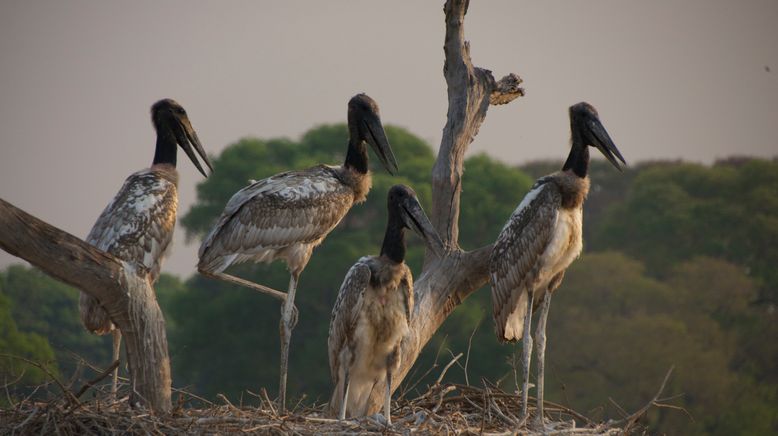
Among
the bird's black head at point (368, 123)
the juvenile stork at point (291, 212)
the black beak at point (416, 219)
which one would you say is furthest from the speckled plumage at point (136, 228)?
the black beak at point (416, 219)

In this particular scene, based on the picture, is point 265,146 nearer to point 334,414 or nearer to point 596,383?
point 596,383

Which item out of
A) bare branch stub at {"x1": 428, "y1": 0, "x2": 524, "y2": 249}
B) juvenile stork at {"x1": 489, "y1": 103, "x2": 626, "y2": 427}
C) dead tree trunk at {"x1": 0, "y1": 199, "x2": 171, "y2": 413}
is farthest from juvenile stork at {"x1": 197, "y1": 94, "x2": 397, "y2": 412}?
dead tree trunk at {"x1": 0, "y1": 199, "x2": 171, "y2": 413}

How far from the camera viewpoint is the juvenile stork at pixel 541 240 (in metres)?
12.3

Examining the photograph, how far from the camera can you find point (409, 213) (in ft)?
39.1

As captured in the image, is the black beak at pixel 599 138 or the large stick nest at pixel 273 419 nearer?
the large stick nest at pixel 273 419

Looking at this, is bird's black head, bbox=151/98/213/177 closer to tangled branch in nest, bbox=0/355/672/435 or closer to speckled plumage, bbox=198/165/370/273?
speckled plumage, bbox=198/165/370/273

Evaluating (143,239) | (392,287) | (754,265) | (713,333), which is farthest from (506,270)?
(754,265)

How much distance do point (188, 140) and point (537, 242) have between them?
4.04 m

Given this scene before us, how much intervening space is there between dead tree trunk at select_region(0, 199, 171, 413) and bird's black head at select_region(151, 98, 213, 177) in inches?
161

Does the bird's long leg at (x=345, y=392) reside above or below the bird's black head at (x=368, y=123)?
below

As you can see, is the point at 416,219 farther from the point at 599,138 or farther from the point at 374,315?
the point at 599,138

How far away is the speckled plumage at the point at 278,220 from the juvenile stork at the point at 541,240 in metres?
1.88

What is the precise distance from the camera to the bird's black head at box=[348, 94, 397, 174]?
13.6m

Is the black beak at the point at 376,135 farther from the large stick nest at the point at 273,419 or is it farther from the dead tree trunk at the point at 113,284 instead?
the dead tree trunk at the point at 113,284
